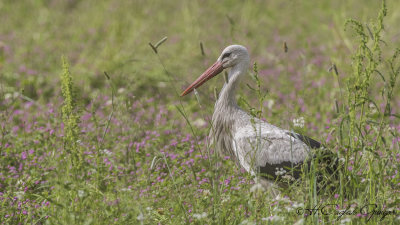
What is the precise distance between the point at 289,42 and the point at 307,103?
258cm

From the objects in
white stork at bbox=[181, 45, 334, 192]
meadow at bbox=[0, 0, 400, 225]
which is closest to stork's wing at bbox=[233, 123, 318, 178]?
white stork at bbox=[181, 45, 334, 192]

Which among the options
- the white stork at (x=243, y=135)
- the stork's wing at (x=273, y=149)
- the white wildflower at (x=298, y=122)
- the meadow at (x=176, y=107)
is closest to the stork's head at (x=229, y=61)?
the white stork at (x=243, y=135)

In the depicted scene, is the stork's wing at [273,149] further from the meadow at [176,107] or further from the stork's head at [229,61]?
the stork's head at [229,61]

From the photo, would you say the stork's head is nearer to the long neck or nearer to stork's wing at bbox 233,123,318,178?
the long neck

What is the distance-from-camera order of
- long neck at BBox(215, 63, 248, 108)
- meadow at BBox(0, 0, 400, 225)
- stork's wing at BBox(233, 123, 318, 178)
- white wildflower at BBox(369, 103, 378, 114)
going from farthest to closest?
1. long neck at BBox(215, 63, 248, 108)
2. stork's wing at BBox(233, 123, 318, 178)
3. white wildflower at BBox(369, 103, 378, 114)
4. meadow at BBox(0, 0, 400, 225)

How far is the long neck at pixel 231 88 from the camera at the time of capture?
179 inches

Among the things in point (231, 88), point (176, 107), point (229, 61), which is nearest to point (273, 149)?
point (231, 88)

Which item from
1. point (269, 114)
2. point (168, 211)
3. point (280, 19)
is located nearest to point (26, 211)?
point (168, 211)

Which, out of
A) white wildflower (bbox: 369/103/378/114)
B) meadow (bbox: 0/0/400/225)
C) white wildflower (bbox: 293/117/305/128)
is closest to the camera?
meadow (bbox: 0/0/400/225)

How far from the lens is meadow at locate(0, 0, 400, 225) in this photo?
10.7 ft

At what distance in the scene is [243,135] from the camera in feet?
13.8

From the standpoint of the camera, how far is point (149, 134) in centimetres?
501

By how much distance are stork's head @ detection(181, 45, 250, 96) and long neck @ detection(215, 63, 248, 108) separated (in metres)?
0.04

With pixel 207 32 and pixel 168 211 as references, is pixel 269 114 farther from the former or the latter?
pixel 207 32
